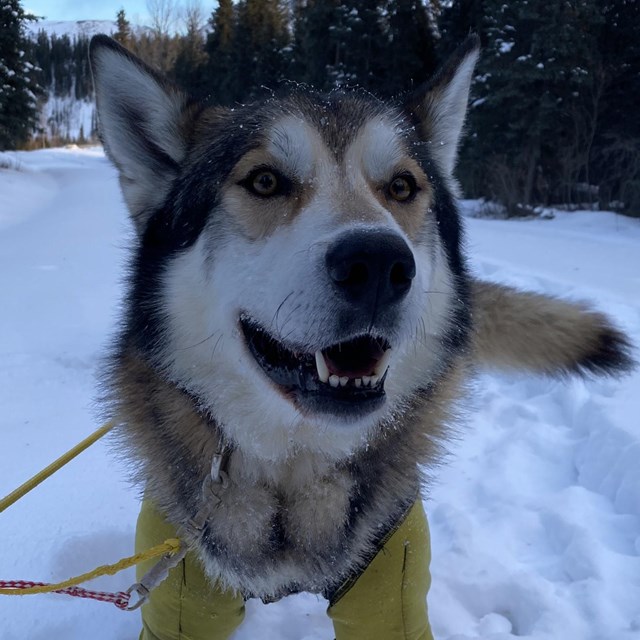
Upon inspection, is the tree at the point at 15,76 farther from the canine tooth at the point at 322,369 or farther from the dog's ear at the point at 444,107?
the canine tooth at the point at 322,369

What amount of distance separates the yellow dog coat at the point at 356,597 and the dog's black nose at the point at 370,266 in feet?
2.72

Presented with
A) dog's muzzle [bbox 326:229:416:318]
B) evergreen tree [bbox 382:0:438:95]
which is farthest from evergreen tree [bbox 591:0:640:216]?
dog's muzzle [bbox 326:229:416:318]

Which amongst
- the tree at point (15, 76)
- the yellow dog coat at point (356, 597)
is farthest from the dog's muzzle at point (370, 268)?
the tree at point (15, 76)

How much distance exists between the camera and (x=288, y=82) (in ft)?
7.23

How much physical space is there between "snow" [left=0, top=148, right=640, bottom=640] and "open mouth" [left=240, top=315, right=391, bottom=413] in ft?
2.71

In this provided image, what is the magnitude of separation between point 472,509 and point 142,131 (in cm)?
Answer: 210

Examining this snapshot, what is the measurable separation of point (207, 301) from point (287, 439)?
45 centimetres

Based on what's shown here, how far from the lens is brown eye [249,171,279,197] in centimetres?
167

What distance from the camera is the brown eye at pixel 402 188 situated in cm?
181

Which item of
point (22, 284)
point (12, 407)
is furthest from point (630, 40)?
point (12, 407)

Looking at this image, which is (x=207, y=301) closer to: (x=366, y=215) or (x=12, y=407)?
(x=366, y=215)

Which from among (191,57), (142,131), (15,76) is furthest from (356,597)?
(191,57)

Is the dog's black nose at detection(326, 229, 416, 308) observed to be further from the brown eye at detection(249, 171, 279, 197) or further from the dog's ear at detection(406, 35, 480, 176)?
the dog's ear at detection(406, 35, 480, 176)

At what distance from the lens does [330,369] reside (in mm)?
1484
